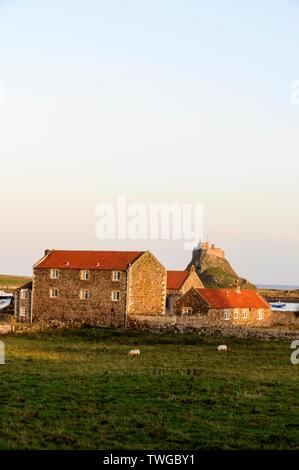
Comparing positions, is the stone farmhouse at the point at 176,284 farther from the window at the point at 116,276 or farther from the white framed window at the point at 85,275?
the white framed window at the point at 85,275

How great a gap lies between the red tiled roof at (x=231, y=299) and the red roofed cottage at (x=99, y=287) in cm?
531

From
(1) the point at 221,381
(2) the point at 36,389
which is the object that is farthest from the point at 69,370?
(1) the point at 221,381

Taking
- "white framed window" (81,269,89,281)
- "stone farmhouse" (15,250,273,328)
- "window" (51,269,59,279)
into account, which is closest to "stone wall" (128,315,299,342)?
"stone farmhouse" (15,250,273,328)

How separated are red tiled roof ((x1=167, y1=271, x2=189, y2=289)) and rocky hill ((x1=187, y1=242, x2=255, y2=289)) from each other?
90.9 meters

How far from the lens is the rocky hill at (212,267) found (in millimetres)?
168000

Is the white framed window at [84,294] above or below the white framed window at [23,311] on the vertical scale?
above

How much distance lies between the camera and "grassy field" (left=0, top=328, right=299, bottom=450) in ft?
53.2

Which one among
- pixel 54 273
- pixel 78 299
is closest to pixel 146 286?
pixel 78 299

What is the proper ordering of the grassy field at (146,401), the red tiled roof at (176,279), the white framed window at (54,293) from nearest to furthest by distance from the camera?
1. the grassy field at (146,401)
2. the white framed window at (54,293)
3. the red tiled roof at (176,279)

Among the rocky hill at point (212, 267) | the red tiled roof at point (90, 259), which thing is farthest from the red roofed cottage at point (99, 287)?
the rocky hill at point (212, 267)

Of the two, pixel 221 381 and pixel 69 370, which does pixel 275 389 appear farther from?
pixel 69 370

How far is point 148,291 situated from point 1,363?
32715 mm

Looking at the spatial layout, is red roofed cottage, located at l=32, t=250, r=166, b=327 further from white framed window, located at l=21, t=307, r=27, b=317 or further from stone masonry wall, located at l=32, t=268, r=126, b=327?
white framed window, located at l=21, t=307, r=27, b=317

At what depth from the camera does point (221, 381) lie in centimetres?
2619
